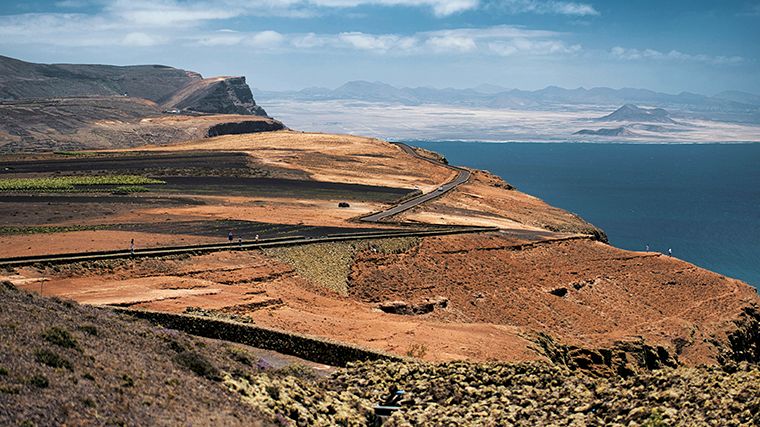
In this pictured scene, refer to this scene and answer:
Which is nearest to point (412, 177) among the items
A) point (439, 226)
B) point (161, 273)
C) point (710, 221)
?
point (439, 226)

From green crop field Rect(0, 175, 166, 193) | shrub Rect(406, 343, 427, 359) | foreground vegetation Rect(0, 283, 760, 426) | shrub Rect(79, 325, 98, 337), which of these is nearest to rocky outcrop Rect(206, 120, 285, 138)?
green crop field Rect(0, 175, 166, 193)

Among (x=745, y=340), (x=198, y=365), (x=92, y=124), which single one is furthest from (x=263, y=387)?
(x=92, y=124)

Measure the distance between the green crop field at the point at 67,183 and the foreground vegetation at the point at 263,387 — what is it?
56571mm

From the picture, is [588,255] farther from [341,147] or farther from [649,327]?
[341,147]

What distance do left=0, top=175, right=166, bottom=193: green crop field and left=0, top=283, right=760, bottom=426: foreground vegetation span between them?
186ft

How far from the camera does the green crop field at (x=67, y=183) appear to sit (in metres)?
80.7

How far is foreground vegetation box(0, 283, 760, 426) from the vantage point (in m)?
19.8

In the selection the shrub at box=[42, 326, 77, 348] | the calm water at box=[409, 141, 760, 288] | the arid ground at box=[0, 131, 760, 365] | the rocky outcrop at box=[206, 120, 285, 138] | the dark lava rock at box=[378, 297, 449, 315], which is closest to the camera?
the shrub at box=[42, 326, 77, 348]

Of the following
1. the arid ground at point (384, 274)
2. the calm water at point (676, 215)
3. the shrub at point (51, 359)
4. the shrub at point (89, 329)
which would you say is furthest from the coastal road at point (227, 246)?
the calm water at point (676, 215)

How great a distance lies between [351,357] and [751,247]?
3704 inches

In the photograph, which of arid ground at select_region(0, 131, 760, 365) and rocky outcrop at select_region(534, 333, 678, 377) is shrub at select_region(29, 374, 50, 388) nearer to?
arid ground at select_region(0, 131, 760, 365)

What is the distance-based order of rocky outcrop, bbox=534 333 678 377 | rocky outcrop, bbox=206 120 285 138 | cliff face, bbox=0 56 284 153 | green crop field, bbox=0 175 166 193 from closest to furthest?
rocky outcrop, bbox=534 333 678 377
green crop field, bbox=0 175 166 193
cliff face, bbox=0 56 284 153
rocky outcrop, bbox=206 120 285 138

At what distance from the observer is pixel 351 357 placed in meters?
33.3

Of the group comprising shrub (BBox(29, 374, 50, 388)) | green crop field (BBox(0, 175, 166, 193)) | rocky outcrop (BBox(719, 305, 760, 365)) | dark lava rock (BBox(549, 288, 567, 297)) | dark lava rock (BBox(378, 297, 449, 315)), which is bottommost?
rocky outcrop (BBox(719, 305, 760, 365))
